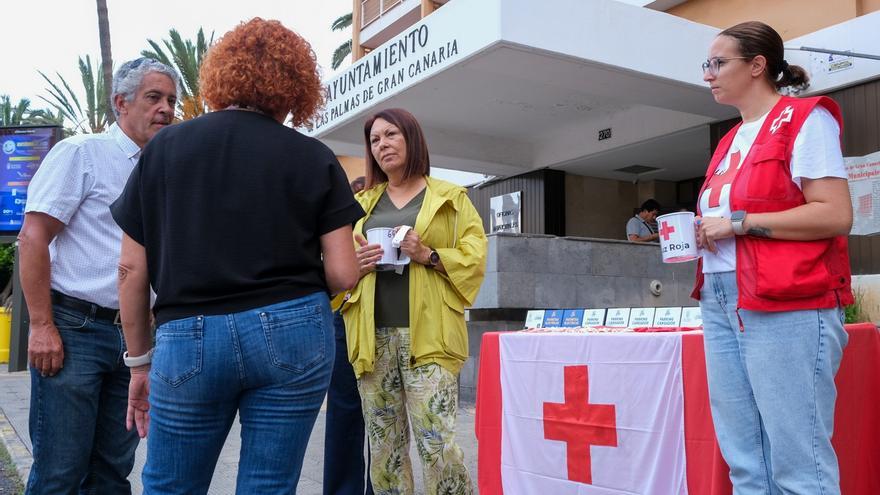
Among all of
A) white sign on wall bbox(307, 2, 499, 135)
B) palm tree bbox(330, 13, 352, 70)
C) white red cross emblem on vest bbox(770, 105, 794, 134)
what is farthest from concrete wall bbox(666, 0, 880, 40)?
palm tree bbox(330, 13, 352, 70)

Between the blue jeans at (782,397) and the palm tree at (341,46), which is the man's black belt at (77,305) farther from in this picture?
the palm tree at (341,46)

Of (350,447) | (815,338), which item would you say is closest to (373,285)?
(350,447)

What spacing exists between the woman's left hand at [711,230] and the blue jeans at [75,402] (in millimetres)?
1911

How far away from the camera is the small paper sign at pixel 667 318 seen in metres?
3.45

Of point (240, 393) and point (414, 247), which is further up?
point (414, 247)

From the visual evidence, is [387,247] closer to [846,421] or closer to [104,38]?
[846,421]

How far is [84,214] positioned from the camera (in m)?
2.68

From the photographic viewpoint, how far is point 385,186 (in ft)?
10.9

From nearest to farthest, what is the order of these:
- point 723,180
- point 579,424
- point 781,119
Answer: point 781,119, point 723,180, point 579,424

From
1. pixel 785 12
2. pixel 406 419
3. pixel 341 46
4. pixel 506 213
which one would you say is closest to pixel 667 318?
pixel 406 419

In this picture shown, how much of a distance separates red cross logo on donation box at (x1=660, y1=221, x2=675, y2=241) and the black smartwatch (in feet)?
2.96

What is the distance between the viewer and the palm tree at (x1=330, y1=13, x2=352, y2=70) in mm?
30453

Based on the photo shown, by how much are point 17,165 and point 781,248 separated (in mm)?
12271

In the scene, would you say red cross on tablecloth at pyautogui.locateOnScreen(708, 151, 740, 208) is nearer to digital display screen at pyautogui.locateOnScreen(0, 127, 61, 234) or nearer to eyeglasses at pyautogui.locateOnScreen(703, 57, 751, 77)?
eyeglasses at pyautogui.locateOnScreen(703, 57, 751, 77)
